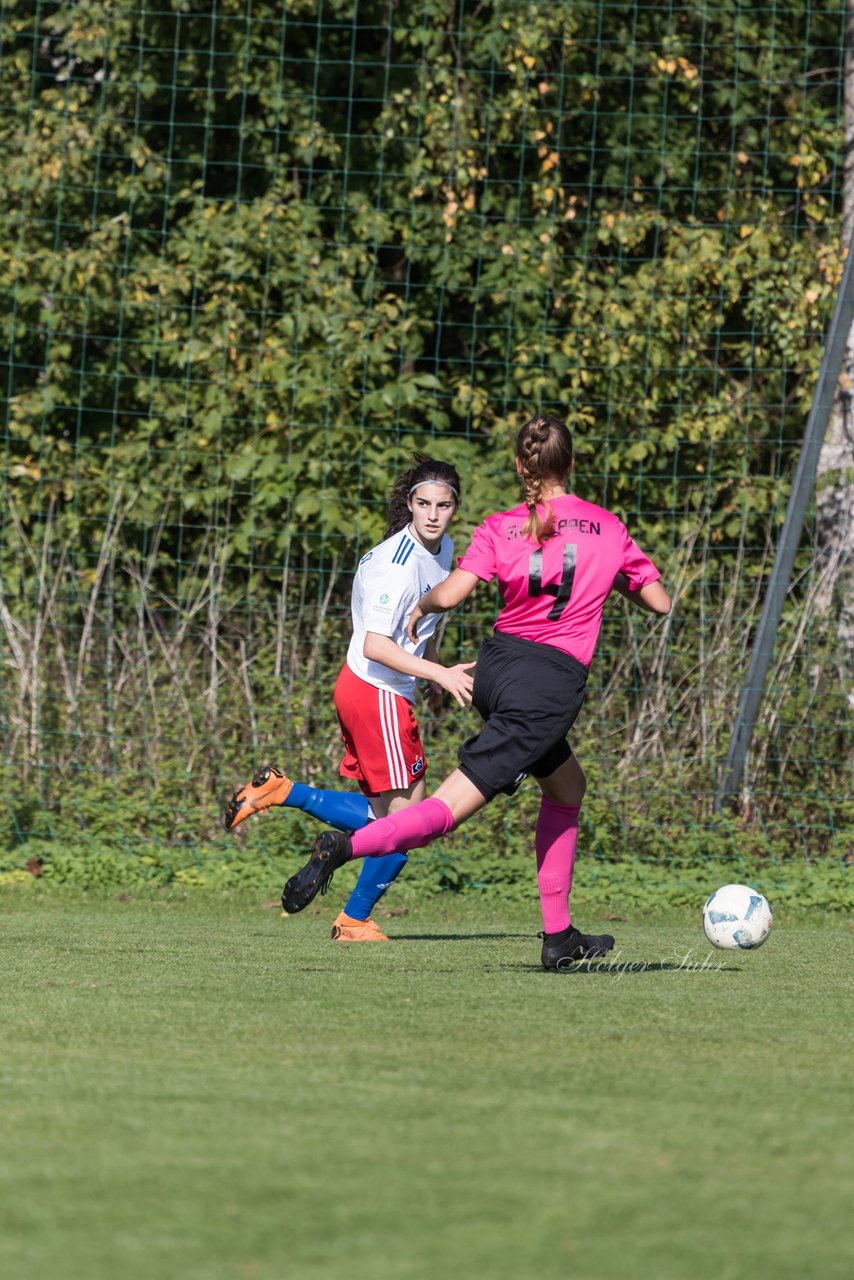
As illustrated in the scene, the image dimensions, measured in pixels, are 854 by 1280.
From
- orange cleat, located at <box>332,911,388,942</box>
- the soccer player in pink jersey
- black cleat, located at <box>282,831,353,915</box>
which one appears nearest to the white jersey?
the soccer player in pink jersey

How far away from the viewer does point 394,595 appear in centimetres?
648

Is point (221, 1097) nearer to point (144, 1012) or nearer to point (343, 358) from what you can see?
point (144, 1012)

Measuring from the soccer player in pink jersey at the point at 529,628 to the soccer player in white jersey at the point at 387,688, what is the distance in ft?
2.92

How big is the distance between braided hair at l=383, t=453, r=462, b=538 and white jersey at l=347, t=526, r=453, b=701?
12 cm

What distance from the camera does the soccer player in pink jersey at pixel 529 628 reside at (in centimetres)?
533

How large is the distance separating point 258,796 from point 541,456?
162 cm

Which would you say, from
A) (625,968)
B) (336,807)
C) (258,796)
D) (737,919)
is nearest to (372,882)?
(336,807)

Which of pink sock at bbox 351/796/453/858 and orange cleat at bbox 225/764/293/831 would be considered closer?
pink sock at bbox 351/796/453/858

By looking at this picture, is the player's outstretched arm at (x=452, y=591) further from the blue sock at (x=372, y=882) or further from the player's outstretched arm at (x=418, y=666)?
the blue sock at (x=372, y=882)

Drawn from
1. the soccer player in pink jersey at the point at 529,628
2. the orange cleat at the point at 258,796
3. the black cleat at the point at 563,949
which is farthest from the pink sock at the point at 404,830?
the orange cleat at the point at 258,796

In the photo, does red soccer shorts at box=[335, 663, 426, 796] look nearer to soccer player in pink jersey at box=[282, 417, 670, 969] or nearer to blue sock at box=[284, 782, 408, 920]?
blue sock at box=[284, 782, 408, 920]


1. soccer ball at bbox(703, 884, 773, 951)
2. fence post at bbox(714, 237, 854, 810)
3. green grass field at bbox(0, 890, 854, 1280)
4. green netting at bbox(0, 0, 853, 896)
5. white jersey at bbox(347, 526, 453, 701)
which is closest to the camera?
green grass field at bbox(0, 890, 854, 1280)

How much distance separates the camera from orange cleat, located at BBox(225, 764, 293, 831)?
6152 millimetres

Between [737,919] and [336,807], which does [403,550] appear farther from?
[737,919]
